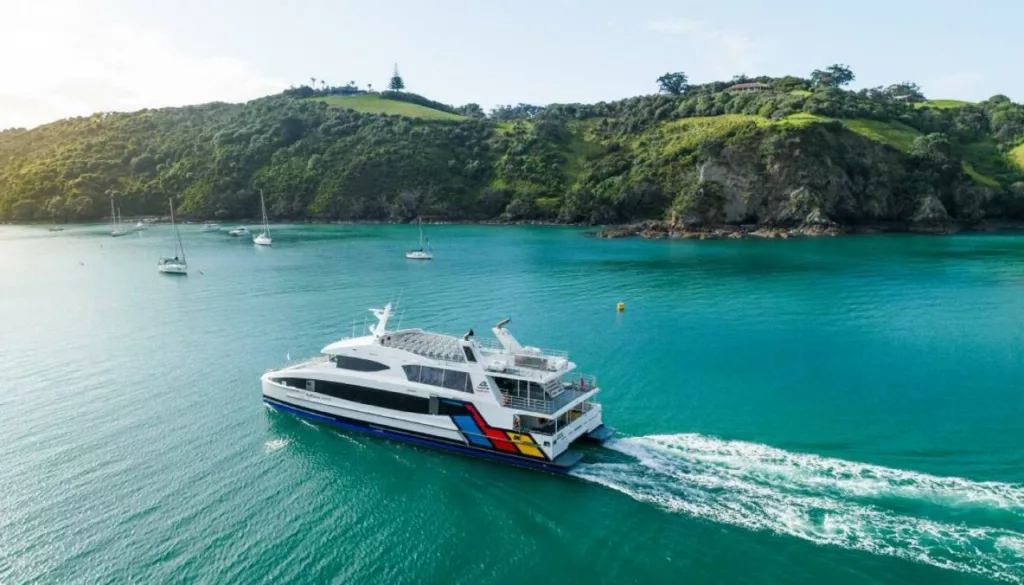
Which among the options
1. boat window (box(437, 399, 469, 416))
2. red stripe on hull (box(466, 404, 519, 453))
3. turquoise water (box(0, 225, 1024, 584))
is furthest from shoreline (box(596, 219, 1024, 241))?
red stripe on hull (box(466, 404, 519, 453))

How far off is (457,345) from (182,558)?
14.3 metres

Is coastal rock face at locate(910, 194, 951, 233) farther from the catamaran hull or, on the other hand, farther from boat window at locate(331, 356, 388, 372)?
boat window at locate(331, 356, 388, 372)

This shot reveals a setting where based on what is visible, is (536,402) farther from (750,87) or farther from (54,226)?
(54,226)

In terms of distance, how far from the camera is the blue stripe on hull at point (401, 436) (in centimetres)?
2767

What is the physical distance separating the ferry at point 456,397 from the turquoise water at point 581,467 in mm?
928

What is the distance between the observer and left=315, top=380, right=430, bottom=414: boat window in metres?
29.8

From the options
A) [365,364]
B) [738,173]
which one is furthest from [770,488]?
[738,173]

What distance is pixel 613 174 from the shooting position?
490 ft

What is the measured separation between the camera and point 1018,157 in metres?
139

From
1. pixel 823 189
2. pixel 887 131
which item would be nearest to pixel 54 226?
pixel 823 189

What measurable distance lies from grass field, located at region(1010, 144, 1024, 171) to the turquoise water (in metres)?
99.9

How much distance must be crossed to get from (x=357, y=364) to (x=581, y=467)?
39.8ft

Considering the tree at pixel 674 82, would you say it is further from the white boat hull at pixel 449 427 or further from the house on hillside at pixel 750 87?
the white boat hull at pixel 449 427

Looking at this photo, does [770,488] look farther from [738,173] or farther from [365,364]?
[738,173]
